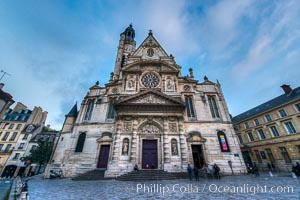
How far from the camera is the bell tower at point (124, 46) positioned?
28.3 meters

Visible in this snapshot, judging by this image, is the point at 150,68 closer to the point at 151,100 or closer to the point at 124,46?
the point at 151,100

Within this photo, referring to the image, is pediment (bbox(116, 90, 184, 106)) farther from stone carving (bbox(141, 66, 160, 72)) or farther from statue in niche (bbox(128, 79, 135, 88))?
stone carving (bbox(141, 66, 160, 72))

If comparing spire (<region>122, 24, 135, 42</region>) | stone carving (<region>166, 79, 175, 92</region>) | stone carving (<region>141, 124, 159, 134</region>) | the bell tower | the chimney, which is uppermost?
spire (<region>122, 24, 135, 42</region>)

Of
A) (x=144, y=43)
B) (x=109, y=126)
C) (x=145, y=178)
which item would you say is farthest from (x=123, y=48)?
(x=145, y=178)

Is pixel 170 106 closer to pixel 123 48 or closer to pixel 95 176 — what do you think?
pixel 95 176

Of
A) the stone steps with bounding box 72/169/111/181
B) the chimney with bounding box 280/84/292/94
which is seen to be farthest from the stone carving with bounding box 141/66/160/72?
the chimney with bounding box 280/84/292/94

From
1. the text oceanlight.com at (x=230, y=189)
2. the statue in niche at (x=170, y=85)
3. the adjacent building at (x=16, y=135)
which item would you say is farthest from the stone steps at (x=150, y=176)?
the adjacent building at (x=16, y=135)

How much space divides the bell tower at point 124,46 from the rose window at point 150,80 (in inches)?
350

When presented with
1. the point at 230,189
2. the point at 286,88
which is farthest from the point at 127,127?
the point at 286,88

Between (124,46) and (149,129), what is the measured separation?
23.8 meters

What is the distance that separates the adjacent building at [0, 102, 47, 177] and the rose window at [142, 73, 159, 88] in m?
28.6

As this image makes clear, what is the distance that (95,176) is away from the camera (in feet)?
41.0

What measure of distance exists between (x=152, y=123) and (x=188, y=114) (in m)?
5.12

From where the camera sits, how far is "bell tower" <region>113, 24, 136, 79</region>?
2832cm
